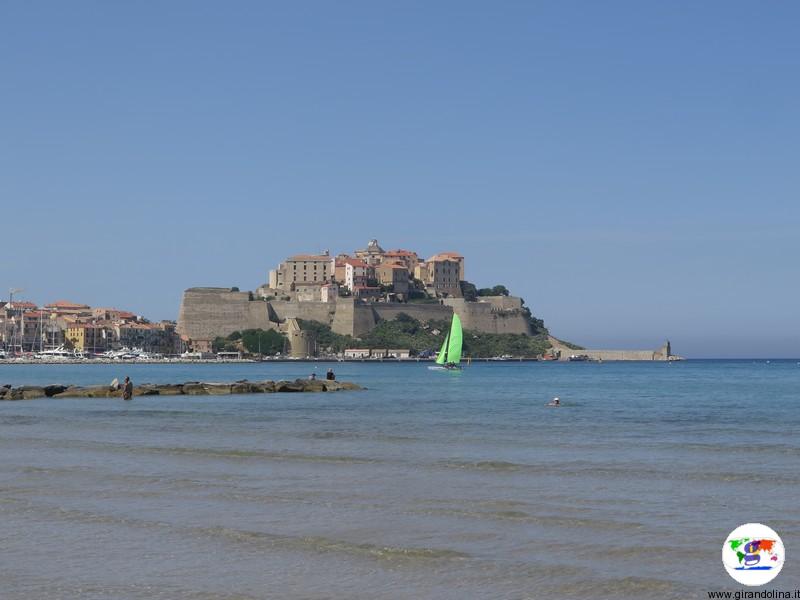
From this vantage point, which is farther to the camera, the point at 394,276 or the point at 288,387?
the point at 394,276

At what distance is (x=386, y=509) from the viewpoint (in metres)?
11.7

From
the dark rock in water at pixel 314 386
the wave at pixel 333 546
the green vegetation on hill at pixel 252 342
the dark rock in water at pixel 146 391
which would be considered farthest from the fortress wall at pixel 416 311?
the wave at pixel 333 546

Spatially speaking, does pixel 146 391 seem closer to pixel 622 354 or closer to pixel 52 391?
pixel 52 391

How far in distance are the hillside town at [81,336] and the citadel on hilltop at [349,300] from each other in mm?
6202

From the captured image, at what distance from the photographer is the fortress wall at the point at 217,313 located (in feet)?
354

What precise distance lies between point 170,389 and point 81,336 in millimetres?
76918

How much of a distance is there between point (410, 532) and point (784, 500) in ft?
14.4

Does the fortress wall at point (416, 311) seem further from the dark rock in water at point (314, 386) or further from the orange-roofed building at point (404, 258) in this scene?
the dark rock in water at point (314, 386)

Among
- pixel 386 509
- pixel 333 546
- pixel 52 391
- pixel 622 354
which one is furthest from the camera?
pixel 622 354

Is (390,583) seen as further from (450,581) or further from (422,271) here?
(422,271)

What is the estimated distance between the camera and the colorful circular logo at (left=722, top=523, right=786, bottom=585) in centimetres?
819

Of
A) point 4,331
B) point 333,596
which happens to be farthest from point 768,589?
point 4,331

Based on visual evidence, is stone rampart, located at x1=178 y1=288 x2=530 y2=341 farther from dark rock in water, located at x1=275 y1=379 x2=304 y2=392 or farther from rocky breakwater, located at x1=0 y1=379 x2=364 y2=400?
dark rock in water, located at x1=275 y1=379 x2=304 y2=392

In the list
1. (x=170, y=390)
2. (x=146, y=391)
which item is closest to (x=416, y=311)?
(x=170, y=390)
